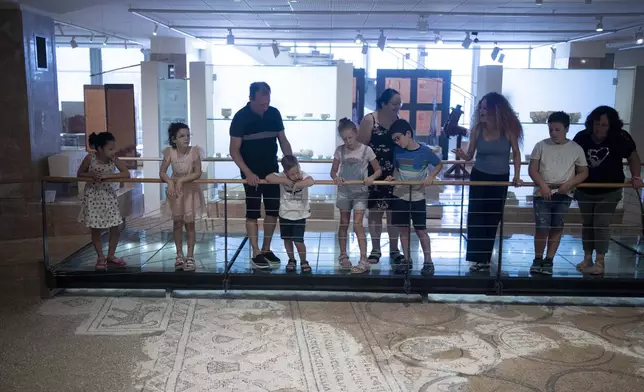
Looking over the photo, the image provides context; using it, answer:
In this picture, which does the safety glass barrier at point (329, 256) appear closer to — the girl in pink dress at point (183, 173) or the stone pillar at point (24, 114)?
the girl in pink dress at point (183, 173)

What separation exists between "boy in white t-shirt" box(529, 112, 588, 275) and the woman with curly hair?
0.55ft

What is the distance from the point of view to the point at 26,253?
5324mm

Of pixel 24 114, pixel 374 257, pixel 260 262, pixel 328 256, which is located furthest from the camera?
pixel 24 114

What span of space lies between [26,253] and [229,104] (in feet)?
9.14

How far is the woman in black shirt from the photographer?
4.32m

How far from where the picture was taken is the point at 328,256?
477cm

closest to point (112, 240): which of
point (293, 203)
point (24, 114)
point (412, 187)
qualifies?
point (293, 203)

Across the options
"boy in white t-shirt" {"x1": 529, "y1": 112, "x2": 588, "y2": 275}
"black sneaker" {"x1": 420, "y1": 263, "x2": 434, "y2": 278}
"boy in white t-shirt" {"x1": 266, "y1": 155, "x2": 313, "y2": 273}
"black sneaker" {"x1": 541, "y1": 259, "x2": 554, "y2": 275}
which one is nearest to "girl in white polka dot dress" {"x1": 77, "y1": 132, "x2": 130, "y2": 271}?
"boy in white t-shirt" {"x1": 266, "y1": 155, "x2": 313, "y2": 273}

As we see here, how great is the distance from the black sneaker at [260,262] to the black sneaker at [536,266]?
72.8 inches

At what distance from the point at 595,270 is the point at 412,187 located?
1412 mm

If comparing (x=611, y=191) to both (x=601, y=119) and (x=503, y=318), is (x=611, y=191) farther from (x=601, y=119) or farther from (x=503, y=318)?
(x=503, y=318)

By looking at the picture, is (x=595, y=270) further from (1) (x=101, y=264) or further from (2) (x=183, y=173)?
(1) (x=101, y=264)

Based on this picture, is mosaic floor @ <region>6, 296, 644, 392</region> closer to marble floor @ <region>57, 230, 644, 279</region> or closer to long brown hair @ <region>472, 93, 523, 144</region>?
marble floor @ <region>57, 230, 644, 279</region>

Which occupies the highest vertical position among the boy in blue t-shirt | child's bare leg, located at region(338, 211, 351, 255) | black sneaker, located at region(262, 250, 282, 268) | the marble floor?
the boy in blue t-shirt
